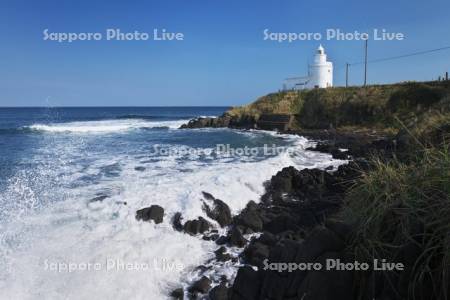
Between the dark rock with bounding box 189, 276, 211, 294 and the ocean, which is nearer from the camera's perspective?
the dark rock with bounding box 189, 276, 211, 294

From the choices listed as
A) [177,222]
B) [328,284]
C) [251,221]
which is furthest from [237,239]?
[328,284]

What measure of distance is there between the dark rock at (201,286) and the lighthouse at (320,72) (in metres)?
48.4

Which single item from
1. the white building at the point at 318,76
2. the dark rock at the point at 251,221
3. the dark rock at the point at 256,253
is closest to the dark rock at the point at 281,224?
the dark rock at the point at 251,221

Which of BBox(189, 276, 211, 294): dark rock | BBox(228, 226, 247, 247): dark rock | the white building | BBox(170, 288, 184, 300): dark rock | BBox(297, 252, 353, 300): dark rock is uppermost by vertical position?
the white building

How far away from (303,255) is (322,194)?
8.90 m

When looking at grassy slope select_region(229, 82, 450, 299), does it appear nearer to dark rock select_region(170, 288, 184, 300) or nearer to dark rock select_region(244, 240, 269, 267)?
dark rock select_region(244, 240, 269, 267)

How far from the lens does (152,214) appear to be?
10211 mm

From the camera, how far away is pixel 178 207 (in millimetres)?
10875

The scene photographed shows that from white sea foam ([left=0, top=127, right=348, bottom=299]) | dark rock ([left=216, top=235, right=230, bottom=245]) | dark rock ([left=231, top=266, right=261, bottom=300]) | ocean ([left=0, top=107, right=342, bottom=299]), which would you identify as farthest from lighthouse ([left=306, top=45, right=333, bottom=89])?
dark rock ([left=231, top=266, right=261, bottom=300])

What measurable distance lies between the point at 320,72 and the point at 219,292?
49.8m

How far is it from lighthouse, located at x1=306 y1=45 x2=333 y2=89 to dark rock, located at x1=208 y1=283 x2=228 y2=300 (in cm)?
4869

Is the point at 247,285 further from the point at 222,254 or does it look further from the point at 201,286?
the point at 222,254

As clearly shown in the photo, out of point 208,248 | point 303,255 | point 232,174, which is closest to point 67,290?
point 208,248

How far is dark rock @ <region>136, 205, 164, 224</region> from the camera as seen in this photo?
33.2 ft
